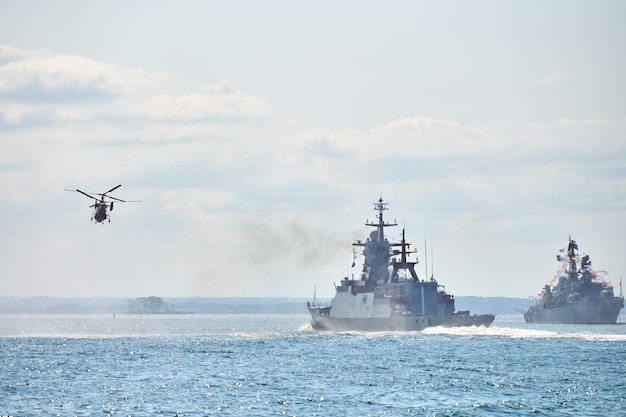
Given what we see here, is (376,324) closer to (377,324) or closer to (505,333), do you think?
(377,324)

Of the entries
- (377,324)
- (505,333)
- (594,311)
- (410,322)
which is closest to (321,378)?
(410,322)

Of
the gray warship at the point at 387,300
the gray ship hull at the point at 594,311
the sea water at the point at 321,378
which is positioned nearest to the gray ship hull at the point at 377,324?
the gray warship at the point at 387,300

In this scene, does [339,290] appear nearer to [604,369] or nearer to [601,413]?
[604,369]

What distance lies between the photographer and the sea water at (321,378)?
4766 cm

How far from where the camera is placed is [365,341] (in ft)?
312

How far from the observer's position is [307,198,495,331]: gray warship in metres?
111

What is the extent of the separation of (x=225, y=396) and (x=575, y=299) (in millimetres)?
134048

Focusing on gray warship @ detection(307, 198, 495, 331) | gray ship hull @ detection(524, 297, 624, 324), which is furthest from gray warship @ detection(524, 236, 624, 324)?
gray warship @ detection(307, 198, 495, 331)

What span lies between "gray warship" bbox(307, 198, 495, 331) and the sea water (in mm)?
16146

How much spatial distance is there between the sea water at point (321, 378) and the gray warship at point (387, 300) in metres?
16.1

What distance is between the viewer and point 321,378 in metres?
60.8

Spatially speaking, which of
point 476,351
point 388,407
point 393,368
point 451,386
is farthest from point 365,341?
point 388,407

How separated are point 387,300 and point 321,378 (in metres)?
53.2

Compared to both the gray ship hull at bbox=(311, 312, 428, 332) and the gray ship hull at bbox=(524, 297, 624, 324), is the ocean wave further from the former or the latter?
the gray ship hull at bbox=(524, 297, 624, 324)
